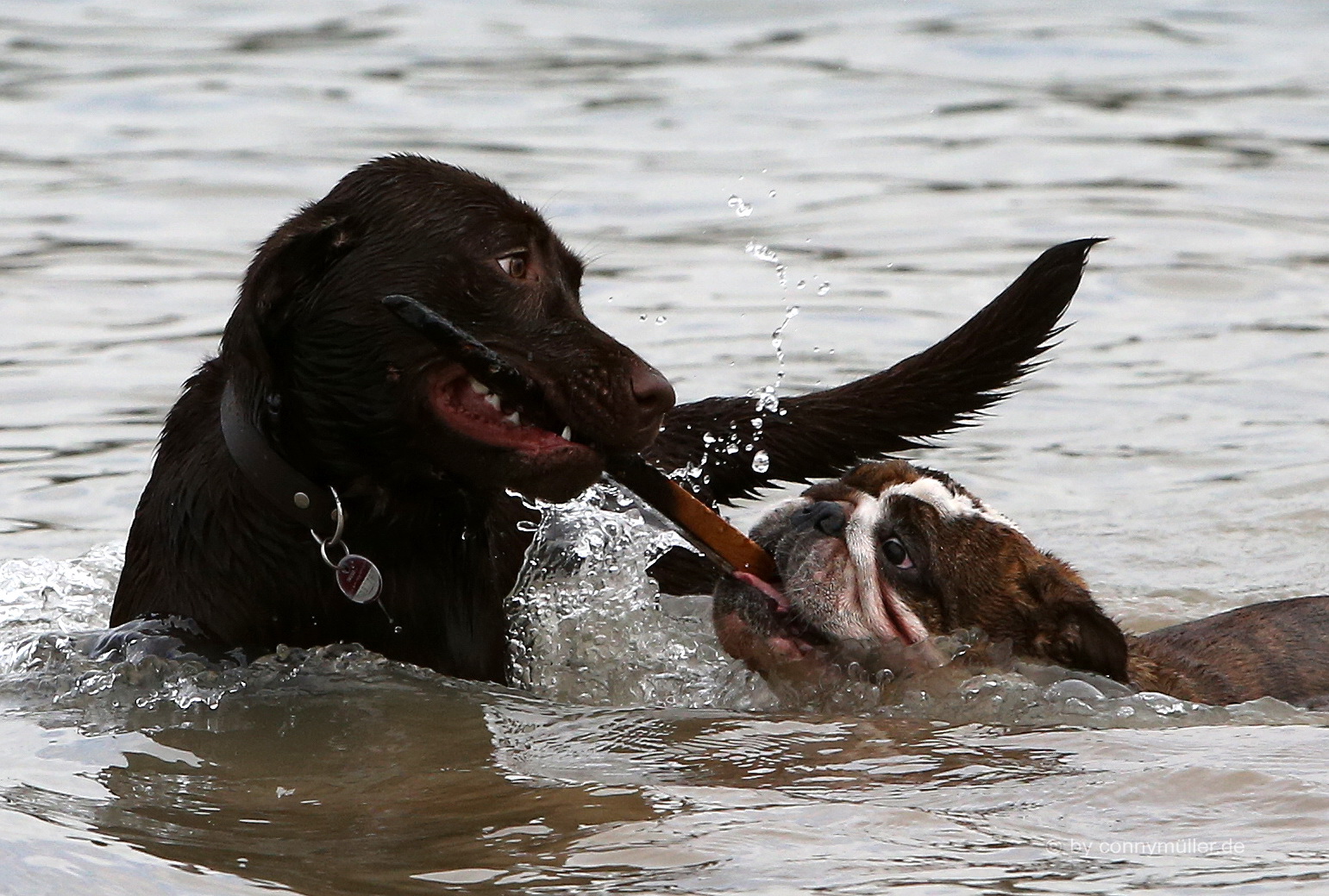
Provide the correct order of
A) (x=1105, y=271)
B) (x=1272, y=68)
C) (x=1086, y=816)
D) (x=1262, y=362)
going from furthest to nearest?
(x=1272, y=68)
(x=1105, y=271)
(x=1262, y=362)
(x=1086, y=816)

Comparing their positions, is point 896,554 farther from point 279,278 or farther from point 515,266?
point 279,278

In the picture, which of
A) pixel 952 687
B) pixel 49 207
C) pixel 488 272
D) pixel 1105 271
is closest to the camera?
pixel 488 272

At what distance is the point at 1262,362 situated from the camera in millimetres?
10625

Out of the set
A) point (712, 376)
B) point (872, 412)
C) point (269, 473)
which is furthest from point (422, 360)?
point (712, 376)

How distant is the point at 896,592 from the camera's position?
6.16 metres

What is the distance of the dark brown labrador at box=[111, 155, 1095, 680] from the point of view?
558cm

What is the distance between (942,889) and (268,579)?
2272 millimetres

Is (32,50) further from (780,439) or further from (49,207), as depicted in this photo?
(780,439)

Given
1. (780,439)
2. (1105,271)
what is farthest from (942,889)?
(1105,271)

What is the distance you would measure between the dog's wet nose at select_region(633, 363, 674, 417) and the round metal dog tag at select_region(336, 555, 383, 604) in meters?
0.86

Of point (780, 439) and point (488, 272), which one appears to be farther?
point (780, 439)

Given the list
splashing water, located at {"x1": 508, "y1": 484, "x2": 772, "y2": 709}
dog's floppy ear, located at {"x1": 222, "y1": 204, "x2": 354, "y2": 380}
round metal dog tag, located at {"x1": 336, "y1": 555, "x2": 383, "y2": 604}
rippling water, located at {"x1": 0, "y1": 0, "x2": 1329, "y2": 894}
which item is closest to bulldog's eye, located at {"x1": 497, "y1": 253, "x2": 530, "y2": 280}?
dog's floppy ear, located at {"x1": 222, "y1": 204, "x2": 354, "y2": 380}

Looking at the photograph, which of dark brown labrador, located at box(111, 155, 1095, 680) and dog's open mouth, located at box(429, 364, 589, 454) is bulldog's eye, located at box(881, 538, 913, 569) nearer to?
dark brown labrador, located at box(111, 155, 1095, 680)

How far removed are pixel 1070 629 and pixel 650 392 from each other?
4.83ft
